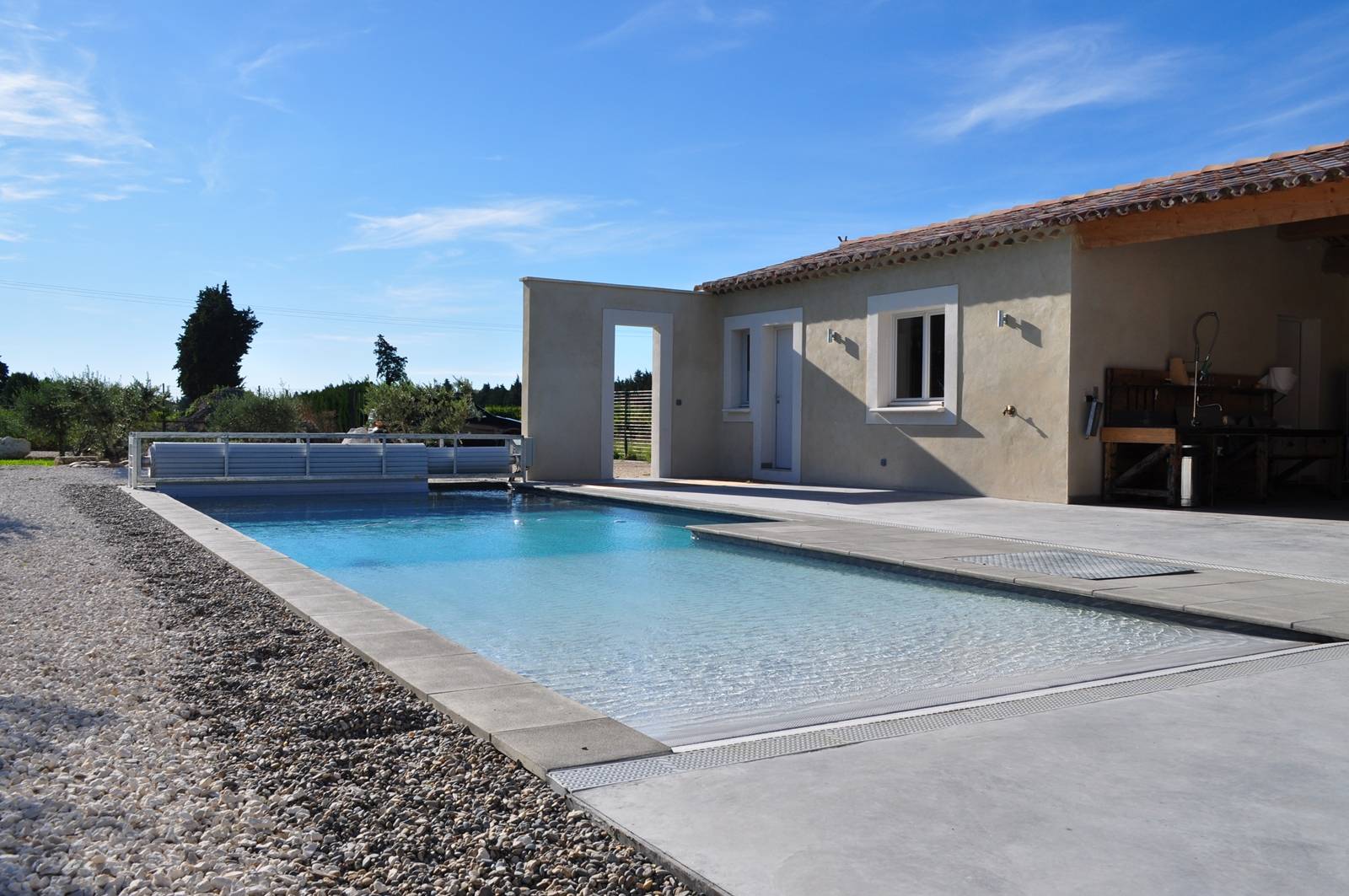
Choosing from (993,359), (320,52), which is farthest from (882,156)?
(320,52)

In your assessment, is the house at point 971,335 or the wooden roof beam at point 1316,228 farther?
the wooden roof beam at point 1316,228

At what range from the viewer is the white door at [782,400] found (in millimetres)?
15781

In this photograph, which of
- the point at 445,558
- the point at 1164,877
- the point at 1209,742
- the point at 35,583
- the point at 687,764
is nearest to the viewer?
the point at 1164,877

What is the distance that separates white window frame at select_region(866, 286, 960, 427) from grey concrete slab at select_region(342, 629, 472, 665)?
373 inches

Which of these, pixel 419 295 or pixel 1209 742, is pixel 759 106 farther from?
pixel 419 295

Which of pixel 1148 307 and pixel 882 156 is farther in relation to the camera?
pixel 882 156

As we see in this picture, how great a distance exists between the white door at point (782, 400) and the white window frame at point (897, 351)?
2.06 m

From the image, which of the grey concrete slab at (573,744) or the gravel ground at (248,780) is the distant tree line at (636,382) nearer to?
the gravel ground at (248,780)

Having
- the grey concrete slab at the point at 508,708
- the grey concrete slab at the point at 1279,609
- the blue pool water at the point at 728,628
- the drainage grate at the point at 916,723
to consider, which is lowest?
the blue pool water at the point at 728,628

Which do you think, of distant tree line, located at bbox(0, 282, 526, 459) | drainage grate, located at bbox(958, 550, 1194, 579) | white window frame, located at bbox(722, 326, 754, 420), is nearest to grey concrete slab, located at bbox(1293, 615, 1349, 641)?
drainage grate, located at bbox(958, 550, 1194, 579)

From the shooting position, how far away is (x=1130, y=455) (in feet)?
38.2

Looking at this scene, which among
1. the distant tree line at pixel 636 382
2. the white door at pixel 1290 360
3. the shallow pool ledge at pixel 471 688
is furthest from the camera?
the distant tree line at pixel 636 382

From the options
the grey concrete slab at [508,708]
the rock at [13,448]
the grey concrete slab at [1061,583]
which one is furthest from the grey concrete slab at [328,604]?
the rock at [13,448]

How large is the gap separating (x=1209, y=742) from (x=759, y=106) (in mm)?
13137
